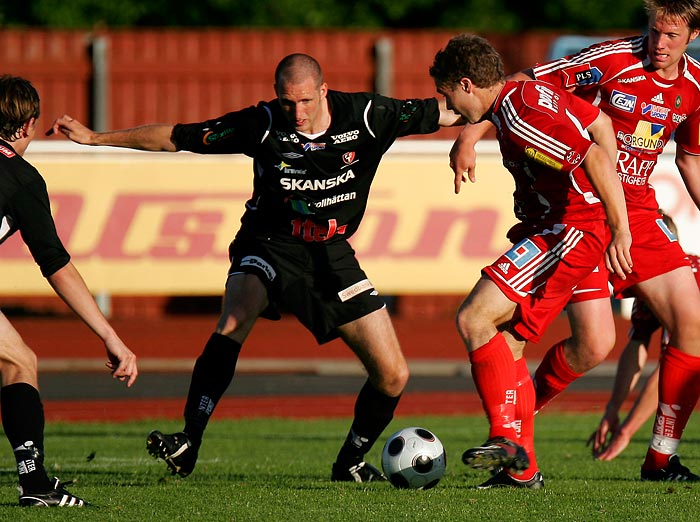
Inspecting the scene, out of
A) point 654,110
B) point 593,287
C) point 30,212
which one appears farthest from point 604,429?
point 30,212

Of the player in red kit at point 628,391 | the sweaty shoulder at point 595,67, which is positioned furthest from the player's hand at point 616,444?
the sweaty shoulder at point 595,67

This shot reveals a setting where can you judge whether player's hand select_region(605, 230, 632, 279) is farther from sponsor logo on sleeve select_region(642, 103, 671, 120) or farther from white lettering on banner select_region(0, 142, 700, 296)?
white lettering on banner select_region(0, 142, 700, 296)

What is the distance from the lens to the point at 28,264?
14609mm

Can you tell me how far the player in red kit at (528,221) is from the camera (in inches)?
256

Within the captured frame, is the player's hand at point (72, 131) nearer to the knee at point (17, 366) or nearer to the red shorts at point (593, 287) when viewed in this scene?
the knee at point (17, 366)

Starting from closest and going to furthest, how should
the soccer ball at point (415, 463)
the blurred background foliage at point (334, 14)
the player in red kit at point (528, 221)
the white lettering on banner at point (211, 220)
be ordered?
the player in red kit at point (528, 221) < the soccer ball at point (415, 463) < the white lettering on banner at point (211, 220) < the blurred background foliage at point (334, 14)

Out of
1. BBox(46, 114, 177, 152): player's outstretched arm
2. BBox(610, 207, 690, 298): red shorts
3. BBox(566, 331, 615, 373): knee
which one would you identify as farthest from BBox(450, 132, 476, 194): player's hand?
BBox(46, 114, 177, 152): player's outstretched arm

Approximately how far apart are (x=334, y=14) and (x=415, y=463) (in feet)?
61.0

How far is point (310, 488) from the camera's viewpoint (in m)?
7.09

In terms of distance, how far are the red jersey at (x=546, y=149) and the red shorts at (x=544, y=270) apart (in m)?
0.12

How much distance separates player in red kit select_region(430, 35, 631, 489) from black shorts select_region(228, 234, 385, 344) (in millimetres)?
861

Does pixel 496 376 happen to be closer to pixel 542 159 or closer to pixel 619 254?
pixel 619 254

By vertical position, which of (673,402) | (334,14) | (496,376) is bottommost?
(673,402)

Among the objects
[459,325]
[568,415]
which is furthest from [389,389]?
[568,415]
